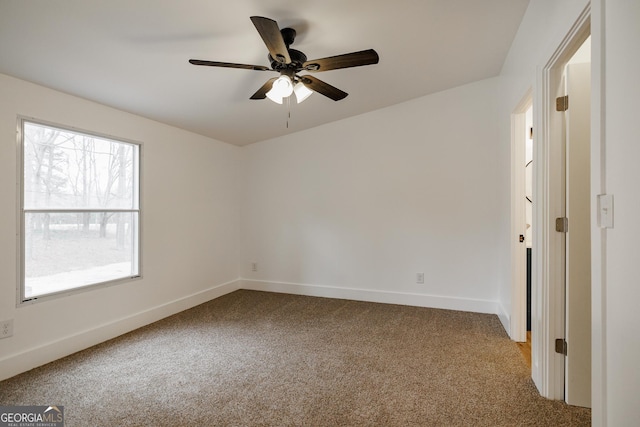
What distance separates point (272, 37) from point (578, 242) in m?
2.18

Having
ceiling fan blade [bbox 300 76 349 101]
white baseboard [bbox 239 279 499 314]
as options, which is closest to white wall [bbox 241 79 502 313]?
white baseboard [bbox 239 279 499 314]

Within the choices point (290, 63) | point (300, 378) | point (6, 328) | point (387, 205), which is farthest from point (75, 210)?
point (387, 205)

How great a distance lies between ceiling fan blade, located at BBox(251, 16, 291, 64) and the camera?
5.36ft

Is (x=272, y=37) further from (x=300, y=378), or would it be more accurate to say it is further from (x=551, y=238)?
(x=300, y=378)

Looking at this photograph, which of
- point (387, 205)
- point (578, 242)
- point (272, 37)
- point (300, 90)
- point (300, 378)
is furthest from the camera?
point (387, 205)

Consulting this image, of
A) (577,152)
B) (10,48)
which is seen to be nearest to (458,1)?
(577,152)

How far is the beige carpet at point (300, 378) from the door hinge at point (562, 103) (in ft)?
6.02

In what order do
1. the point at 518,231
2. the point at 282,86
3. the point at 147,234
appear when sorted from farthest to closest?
the point at 147,234 → the point at 518,231 → the point at 282,86

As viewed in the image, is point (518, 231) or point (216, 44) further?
point (518, 231)

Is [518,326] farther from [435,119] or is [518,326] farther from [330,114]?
[330,114]

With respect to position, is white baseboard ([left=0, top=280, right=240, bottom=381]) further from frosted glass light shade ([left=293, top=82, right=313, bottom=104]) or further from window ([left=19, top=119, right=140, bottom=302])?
frosted glass light shade ([left=293, top=82, right=313, bottom=104])

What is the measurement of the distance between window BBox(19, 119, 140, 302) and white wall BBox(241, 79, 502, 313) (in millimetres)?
1924

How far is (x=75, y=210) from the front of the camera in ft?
9.30

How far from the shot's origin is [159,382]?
2.27 metres
